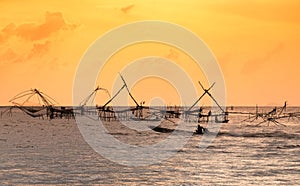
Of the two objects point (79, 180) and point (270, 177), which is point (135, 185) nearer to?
point (79, 180)

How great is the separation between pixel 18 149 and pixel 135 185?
81.3 ft

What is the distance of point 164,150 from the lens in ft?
181

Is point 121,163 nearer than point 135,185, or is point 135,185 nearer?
point 135,185

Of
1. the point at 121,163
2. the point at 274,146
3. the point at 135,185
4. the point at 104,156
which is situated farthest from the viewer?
the point at 274,146

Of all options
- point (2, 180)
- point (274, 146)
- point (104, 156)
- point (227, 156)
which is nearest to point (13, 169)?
point (2, 180)

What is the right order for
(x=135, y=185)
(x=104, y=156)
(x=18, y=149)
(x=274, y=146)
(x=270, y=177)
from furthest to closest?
(x=274, y=146) < (x=18, y=149) < (x=104, y=156) < (x=270, y=177) < (x=135, y=185)

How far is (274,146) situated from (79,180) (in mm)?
34686

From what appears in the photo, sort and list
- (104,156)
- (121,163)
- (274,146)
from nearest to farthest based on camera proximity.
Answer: (121,163), (104,156), (274,146)

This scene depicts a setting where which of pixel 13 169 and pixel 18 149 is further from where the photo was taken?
pixel 18 149

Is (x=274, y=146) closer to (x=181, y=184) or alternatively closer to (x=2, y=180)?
(x=181, y=184)

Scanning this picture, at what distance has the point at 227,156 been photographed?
4966cm

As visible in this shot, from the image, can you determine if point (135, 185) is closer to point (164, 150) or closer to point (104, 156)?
point (104, 156)

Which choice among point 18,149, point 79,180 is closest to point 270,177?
point 79,180

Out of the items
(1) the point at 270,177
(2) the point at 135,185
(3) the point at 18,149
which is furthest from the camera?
(3) the point at 18,149
